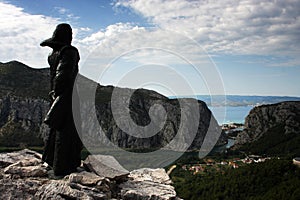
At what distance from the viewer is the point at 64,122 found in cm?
994

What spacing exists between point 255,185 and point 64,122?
43.6 meters

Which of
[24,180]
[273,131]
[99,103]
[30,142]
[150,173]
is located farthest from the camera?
[99,103]

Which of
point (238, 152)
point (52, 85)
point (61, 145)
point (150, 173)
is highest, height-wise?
point (52, 85)

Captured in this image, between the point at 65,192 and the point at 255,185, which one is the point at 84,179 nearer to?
the point at 65,192

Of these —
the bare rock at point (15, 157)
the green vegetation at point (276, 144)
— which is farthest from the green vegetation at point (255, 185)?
the green vegetation at point (276, 144)

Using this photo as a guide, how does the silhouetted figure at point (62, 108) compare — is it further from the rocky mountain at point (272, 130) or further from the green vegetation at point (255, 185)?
the rocky mountain at point (272, 130)

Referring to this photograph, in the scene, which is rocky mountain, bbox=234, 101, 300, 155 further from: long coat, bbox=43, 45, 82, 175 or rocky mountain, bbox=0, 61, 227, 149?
long coat, bbox=43, 45, 82, 175

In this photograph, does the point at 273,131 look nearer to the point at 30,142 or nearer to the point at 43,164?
the point at 30,142

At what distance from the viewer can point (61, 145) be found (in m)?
9.79

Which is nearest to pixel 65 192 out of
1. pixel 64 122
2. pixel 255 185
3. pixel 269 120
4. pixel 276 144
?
pixel 64 122

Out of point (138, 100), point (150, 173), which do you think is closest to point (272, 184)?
point (150, 173)

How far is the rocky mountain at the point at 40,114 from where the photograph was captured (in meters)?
116

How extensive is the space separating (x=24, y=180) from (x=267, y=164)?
52.2 meters

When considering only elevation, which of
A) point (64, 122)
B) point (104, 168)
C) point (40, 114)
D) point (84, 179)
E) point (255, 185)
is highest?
point (64, 122)
